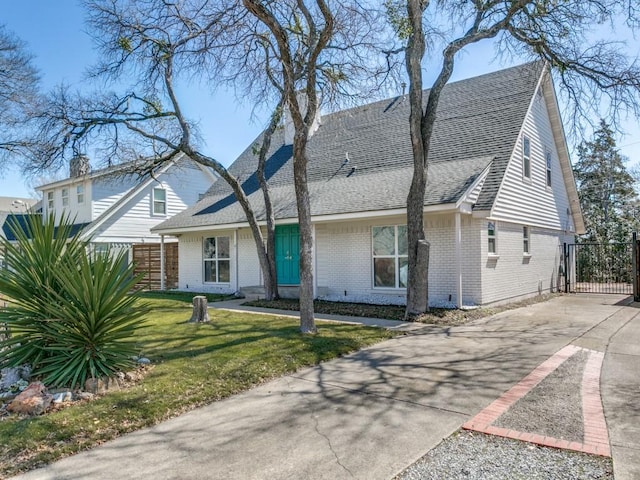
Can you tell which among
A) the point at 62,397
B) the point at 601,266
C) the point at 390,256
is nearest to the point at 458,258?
the point at 390,256

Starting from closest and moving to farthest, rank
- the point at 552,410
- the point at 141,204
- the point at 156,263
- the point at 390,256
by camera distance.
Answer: the point at 552,410 → the point at 390,256 → the point at 156,263 → the point at 141,204

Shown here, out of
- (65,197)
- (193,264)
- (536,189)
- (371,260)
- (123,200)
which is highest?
(65,197)

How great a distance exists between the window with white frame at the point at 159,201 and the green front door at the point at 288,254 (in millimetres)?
10067

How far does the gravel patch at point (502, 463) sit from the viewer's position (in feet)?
11.0

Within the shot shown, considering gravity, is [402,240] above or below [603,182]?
below

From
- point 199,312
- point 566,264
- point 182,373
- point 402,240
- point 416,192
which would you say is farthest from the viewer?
point 566,264

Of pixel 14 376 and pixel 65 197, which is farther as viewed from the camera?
pixel 65 197

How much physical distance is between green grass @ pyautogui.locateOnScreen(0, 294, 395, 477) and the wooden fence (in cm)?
966

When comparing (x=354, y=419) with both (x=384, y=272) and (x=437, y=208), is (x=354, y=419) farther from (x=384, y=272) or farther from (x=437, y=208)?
(x=384, y=272)

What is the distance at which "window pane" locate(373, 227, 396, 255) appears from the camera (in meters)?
13.1

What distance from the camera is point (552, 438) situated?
3955mm

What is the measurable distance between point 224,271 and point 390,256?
734 cm

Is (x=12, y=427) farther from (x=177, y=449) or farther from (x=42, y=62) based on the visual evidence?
(x=42, y=62)

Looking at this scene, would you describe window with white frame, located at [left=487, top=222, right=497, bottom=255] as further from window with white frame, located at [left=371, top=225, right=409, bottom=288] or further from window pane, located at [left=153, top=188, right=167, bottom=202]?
window pane, located at [left=153, top=188, right=167, bottom=202]
